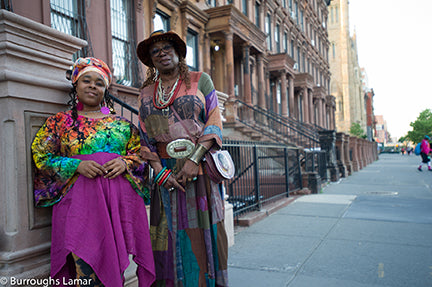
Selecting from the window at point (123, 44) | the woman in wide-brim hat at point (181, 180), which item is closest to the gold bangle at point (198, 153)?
the woman in wide-brim hat at point (181, 180)

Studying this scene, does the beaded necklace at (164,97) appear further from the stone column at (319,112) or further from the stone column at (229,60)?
the stone column at (319,112)

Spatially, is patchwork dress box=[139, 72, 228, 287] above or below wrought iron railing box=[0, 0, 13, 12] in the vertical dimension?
below

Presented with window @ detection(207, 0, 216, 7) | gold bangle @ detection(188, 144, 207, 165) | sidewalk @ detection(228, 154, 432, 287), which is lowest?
sidewalk @ detection(228, 154, 432, 287)

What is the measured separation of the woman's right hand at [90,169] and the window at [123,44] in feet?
23.8

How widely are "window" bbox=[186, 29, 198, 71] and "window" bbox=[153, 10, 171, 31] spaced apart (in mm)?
1404

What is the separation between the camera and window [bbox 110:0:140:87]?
920 cm

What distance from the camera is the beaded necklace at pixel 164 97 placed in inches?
99.0

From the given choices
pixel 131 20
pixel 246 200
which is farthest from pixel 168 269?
pixel 131 20

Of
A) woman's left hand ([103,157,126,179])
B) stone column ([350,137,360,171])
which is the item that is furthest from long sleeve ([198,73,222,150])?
stone column ([350,137,360,171])

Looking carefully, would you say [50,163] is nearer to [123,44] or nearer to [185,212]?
[185,212]

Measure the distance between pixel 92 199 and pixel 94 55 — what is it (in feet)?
22.2

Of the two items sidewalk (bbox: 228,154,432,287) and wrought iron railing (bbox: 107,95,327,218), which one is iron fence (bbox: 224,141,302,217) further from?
sidewalk (bbox: 228,154,432,287)

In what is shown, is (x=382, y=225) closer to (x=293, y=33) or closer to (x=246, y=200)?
(x=246, y=200)

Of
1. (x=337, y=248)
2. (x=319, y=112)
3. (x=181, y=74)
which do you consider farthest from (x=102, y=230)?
(x=319, y=112)
